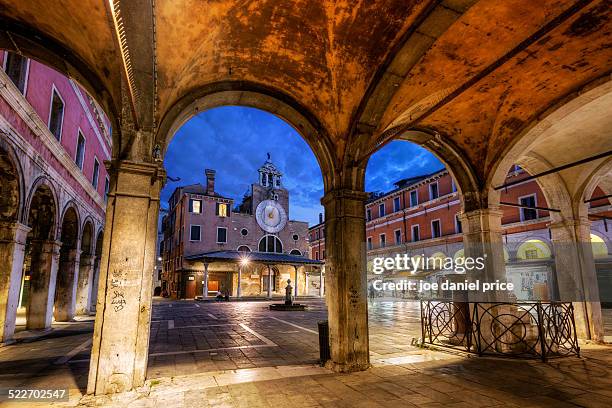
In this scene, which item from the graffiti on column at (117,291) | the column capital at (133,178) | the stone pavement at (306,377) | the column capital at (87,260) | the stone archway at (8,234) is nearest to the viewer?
the stone pavement at (306,377)

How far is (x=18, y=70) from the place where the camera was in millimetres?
7938

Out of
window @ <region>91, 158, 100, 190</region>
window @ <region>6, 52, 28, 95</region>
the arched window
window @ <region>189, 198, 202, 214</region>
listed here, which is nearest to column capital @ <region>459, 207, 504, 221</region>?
window @ <region>6, 52, 28, 95</region>

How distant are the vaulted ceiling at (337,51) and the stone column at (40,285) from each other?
783cm

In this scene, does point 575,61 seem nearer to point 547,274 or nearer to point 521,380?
point 521,380

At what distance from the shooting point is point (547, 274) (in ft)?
63.4

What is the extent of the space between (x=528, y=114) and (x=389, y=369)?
579cm

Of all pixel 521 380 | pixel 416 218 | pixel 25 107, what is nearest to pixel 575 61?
pixel 521 380

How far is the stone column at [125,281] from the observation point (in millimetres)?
4461

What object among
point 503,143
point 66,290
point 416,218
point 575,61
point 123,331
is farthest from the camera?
point 416,218

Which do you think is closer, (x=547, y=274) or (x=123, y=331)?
(x=123, y=331)

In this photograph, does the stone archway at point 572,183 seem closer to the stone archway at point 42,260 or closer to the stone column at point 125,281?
the stone column at point 125,281

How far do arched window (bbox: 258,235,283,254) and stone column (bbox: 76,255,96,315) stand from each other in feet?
59.5

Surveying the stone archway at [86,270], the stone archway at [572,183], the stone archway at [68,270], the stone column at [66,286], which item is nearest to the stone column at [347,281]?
the stone archway at [572,183]

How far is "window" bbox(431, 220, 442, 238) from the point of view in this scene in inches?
1010
